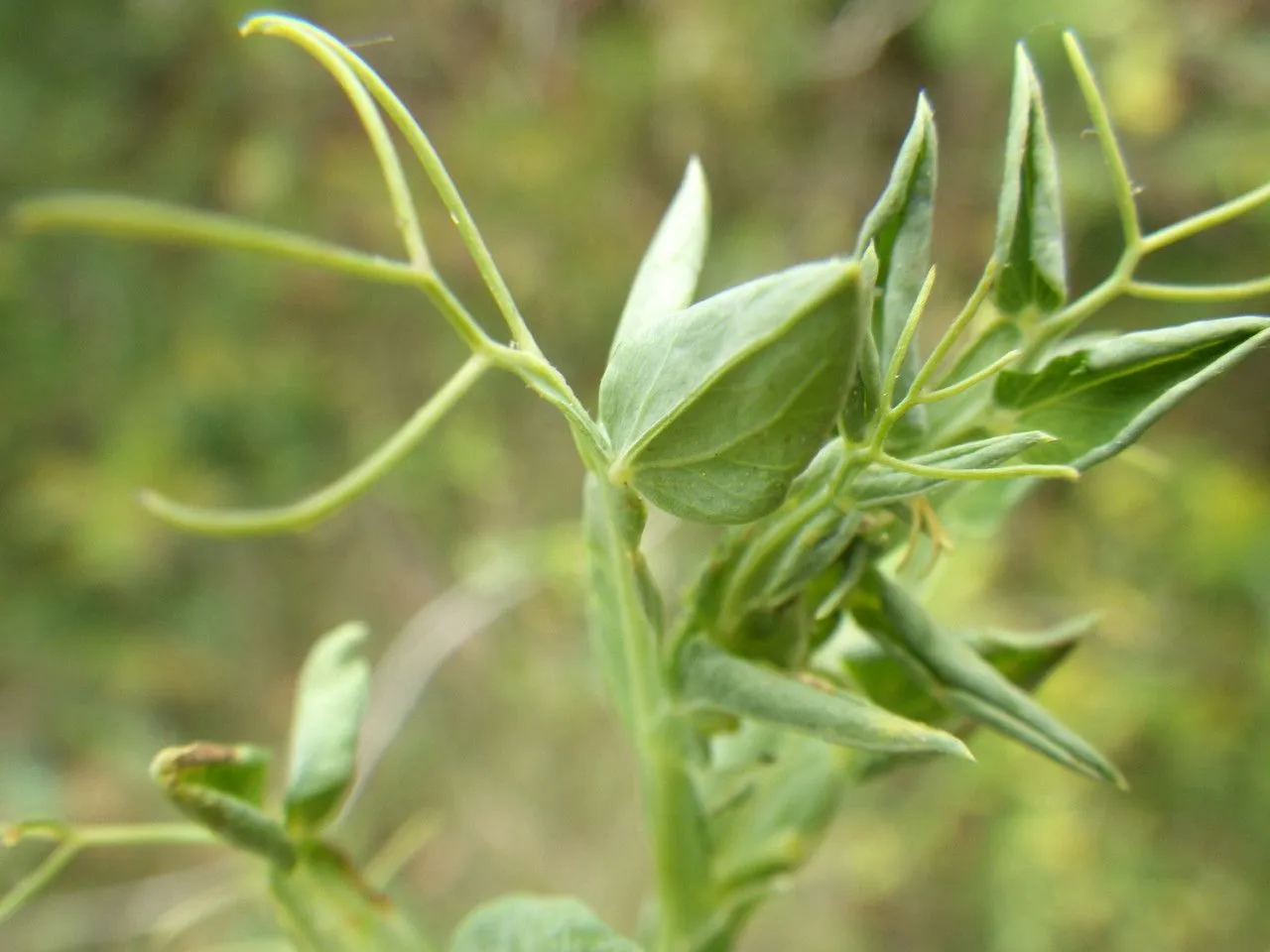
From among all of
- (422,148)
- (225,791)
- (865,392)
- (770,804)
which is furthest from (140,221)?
(770,804)

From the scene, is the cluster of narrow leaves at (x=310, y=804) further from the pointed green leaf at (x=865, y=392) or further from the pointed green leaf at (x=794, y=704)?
the pointed green leaf at (x=865, y=392)

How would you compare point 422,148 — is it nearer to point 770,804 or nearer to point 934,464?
point 934,464

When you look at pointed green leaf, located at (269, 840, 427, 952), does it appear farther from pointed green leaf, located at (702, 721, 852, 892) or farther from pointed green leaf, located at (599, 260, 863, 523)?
pointed green leaf, located at (599, 260, 863, 523)

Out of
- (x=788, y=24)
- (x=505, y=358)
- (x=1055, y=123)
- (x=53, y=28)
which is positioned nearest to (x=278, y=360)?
(x=53, y=28)

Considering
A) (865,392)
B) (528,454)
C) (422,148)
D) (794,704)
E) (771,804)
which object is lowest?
(528,454)

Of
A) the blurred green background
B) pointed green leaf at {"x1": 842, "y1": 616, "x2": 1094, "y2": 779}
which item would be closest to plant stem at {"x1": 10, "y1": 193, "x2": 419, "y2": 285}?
pointed green leaf at {"x1": 842, "y1": 616, "x2": 1094, "y2": 779}

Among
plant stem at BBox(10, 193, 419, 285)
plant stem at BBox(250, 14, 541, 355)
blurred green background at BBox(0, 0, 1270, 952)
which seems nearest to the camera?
plant stem at BBox(10, 193, 419, 285)
